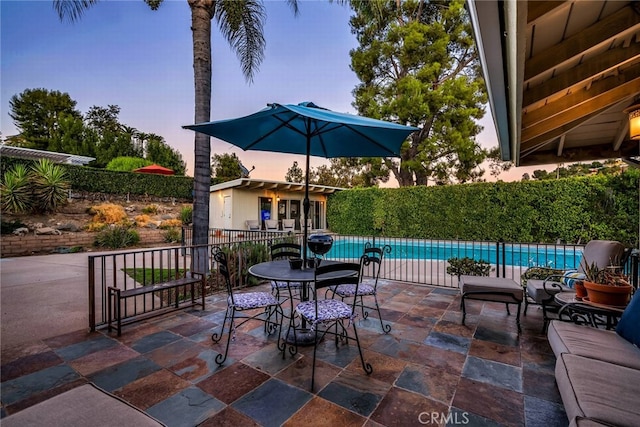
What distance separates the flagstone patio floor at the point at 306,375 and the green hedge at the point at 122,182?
12643 mm

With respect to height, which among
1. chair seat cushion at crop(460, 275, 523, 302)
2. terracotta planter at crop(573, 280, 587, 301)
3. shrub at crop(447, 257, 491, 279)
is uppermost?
terracotta planter at crop(573, 280, 587, 301)

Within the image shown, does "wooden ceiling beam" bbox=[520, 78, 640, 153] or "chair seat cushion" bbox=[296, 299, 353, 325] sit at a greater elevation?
"wooden ceiling beam" bbox=[520, 78, 640, 153]

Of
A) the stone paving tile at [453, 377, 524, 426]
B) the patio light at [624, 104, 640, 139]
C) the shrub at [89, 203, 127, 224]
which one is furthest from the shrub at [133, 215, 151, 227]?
the patio light at [624, 104, 640, 139]

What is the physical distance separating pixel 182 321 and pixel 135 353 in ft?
2.77

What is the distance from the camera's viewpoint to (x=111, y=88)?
1330 cm

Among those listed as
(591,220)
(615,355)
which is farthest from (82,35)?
(591,220)

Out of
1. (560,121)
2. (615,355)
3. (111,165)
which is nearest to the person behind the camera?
(615,355)

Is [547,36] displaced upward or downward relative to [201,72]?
downward

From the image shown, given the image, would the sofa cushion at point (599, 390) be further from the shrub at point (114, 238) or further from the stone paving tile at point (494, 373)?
the shrub at point (114, 238)

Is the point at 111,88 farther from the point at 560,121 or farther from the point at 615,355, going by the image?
the point at 615,355

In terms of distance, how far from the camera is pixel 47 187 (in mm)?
10422

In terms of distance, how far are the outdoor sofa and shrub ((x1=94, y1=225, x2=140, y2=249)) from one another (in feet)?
39.7

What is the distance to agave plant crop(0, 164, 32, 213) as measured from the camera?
9516 mm

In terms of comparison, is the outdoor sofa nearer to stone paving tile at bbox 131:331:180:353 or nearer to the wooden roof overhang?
the wooden roof overhang
